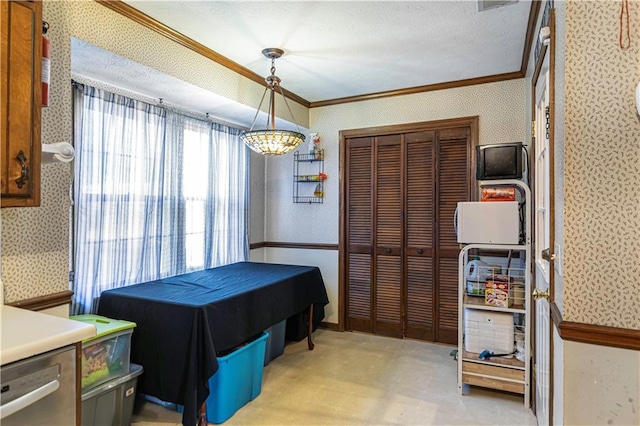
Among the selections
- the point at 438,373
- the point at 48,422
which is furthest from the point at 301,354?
the point at 48,422

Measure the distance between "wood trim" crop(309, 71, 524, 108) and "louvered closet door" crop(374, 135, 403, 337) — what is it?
1.44 feet

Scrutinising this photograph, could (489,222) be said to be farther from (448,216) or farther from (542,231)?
(448,216)

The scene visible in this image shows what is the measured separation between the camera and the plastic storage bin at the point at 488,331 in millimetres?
2678

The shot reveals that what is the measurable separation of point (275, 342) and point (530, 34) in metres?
3.04

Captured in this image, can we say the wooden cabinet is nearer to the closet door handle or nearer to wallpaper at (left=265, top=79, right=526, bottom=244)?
the closet door handle

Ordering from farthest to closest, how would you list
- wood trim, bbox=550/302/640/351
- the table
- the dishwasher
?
the table, wood trim, bbox=550/302/640/351, the dishwasher

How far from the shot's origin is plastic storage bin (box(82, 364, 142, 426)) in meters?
1.98

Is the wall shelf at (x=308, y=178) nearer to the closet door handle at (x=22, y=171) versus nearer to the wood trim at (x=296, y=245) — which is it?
the wood trim at (x=296, y=245)

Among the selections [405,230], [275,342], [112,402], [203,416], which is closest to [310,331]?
[275,342]

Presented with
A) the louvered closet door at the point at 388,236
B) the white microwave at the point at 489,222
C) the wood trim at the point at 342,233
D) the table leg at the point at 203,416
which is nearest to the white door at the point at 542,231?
the white microwave at the point at 489,222

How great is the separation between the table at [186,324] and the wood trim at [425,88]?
2214 millimetres

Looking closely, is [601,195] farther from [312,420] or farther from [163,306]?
[163,306]

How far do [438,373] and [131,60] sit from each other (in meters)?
3.17

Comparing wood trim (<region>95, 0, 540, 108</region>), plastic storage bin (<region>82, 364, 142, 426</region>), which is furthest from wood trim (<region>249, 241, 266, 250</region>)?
plastic storage bin (<region>82, 364, 142, 426</region>)
